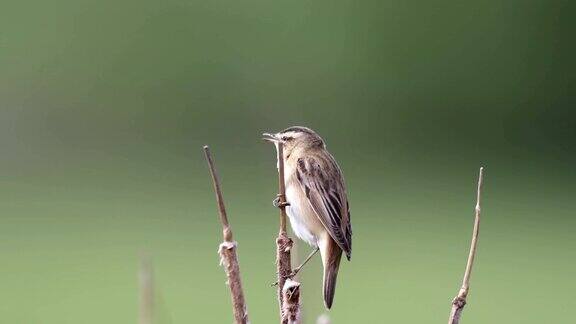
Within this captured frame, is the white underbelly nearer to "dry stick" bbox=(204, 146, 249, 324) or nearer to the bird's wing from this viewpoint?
the bird's wing

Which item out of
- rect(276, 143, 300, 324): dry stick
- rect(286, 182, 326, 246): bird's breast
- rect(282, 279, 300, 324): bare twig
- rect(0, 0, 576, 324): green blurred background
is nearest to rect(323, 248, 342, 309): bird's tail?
rect(286, 182, 326, 246): bird's breast

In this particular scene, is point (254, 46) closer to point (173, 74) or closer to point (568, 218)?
point (173, 74)

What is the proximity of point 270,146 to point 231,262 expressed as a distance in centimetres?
1900

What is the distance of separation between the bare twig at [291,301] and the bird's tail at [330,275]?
970mm

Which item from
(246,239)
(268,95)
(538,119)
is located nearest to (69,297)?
A: (246,239)

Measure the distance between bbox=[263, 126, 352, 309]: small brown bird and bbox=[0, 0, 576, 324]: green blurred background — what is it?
9.61 metres

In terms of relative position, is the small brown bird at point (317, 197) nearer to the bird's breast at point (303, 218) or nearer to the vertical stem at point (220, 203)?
the bird's breast at point (303, 218)

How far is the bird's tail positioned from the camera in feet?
11.8

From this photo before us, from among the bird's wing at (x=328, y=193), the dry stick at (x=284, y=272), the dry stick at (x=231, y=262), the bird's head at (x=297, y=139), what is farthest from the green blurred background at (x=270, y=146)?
the dry stick at (x=231, y=262)

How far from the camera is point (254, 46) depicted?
23844 mm

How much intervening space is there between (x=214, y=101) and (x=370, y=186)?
4.11 metres

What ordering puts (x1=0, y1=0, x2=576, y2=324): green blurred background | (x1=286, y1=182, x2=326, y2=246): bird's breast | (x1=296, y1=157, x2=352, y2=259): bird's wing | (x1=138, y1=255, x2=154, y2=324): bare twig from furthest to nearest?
(x1=0, y1=0, x2=576, y2=324): green blurred background < (x1=286, y1=182, x2=326, y2=246): bird's breast < (x1=296, y1=157, x2=352, y2=259): bird's wing < (x1=138, y1=255, x2=154, y2=324): bare twig

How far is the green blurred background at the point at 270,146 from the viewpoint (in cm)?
1614

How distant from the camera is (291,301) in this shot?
2.49 meters
